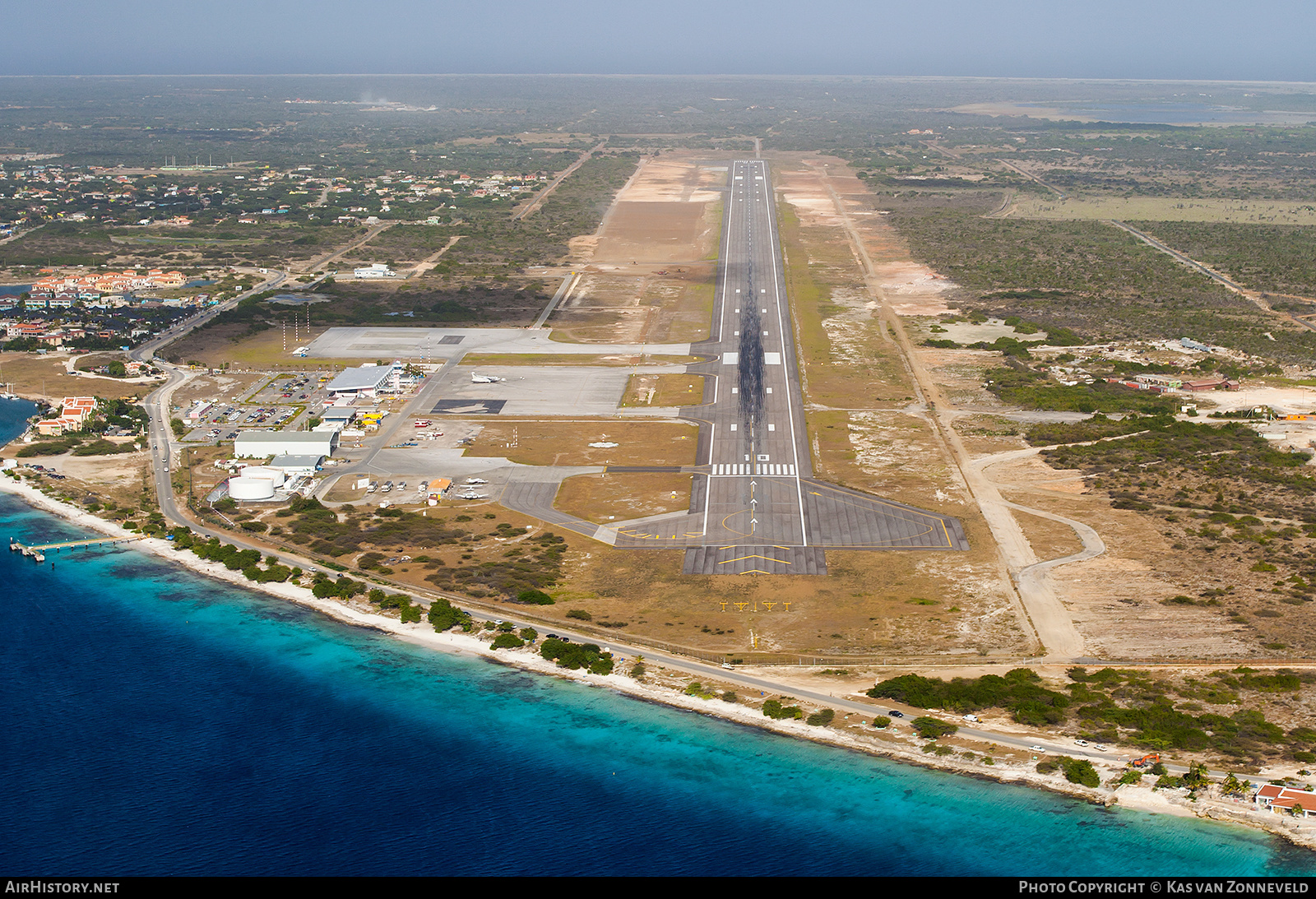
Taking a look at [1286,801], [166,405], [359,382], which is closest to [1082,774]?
[1286,801]

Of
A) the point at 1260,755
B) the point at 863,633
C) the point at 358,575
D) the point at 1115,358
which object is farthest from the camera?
the point at 1115,358

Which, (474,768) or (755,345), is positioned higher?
(755,345)

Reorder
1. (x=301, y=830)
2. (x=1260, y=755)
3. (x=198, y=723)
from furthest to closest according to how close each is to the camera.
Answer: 1. (x=198, y=723)
2. (x=1260, y=755)
3. (x=301, y=830)

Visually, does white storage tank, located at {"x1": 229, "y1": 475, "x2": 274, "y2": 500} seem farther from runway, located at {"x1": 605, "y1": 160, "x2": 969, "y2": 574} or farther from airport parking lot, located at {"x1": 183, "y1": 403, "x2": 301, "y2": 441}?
runway, located at {"x1": 605, "y1": 160, "x2": 969, "y2": 574}

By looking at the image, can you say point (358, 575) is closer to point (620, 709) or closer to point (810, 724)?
point (620, 709)

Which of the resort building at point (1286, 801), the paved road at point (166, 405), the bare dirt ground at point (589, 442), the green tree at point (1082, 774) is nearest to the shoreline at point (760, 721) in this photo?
the green tree at point (1082, 774)
